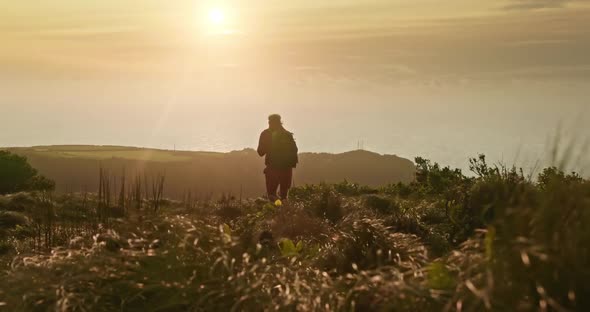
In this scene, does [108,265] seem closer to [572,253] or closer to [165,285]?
[165,285]

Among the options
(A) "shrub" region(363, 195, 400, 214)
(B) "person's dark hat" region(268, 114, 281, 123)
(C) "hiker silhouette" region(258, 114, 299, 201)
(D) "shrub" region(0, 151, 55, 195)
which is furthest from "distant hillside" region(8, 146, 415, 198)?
(A) "shrub" region(363, 195, 400, 214)

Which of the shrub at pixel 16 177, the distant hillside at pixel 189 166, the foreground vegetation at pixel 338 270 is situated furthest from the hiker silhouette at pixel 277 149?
the distant hillside at pixel 189 166

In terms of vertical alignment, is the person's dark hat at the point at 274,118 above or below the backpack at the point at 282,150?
above

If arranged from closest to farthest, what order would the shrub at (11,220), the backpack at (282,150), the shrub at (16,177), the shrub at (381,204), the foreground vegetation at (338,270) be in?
1. the foreground vegetation at (338,270)
2. the shrub at (11,220)
3. the shrub at (381,204)
4. the backpack at (282,150)
5. the shrub at (16,177)

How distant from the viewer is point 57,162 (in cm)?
7381

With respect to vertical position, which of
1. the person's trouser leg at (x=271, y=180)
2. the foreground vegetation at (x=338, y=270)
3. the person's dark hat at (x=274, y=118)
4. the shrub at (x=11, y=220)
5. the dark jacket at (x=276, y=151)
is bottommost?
the shrub at (x=11, y=220)

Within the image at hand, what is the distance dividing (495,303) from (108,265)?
2.84 metres

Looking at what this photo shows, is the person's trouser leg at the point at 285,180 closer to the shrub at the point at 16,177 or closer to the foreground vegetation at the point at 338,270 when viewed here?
the foreground vegetation at the point at 338,270

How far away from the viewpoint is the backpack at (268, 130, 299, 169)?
15.6 metres

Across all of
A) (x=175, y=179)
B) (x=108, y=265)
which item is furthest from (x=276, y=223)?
(x=175, y=179)

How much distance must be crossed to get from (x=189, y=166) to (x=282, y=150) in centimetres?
5951

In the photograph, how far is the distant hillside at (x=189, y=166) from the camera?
226 ft

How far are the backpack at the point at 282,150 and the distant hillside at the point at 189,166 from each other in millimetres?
46047

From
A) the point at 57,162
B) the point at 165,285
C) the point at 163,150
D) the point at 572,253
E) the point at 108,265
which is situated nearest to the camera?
the point at 572,253
